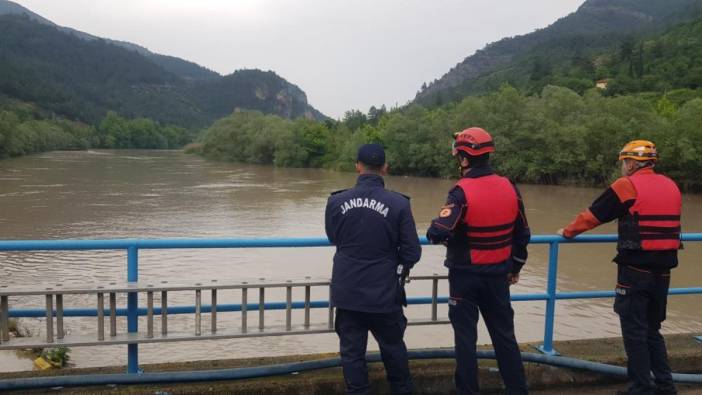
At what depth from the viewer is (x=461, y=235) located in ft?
11.4

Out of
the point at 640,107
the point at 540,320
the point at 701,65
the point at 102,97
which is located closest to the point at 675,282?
the point at 540,320

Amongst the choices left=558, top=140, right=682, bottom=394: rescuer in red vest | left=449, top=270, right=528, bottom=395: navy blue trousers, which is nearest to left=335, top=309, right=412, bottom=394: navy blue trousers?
left=449, top=270, right=528, bottom=395: navy blue trousers

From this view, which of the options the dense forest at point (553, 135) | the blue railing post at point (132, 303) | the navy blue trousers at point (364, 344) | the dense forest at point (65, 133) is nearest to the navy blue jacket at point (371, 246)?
the navy blue trousers at point (364, 344)

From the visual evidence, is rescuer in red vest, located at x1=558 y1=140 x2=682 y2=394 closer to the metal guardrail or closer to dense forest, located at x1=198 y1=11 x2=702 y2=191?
the metal guardrail

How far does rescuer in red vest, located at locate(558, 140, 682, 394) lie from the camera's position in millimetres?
3654

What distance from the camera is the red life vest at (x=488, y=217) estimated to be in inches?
133

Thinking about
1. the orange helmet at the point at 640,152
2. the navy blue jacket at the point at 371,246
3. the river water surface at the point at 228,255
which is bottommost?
the river water surface at the point at 228,255

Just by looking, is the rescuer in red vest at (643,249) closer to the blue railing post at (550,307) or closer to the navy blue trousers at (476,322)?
the blue railing post at (550,307)

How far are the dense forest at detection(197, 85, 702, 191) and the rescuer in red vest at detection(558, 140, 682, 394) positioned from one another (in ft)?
130

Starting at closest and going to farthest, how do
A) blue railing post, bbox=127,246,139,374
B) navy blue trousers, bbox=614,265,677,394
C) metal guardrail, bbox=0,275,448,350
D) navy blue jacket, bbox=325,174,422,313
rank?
navy blue jacket, bbox=325,174,422,313 → metal guardrail, bbox=0,275,448,350 → blue railing post, bbox=127,246,139,374 → navy blue trousers, bbox=614,265,677,394

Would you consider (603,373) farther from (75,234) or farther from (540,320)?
(75,234)

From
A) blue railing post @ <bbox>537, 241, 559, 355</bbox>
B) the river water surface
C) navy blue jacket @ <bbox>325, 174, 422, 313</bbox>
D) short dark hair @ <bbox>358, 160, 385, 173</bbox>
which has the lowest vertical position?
the river water surface

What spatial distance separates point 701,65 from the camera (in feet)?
266

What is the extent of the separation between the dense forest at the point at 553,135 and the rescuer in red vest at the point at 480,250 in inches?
1586
